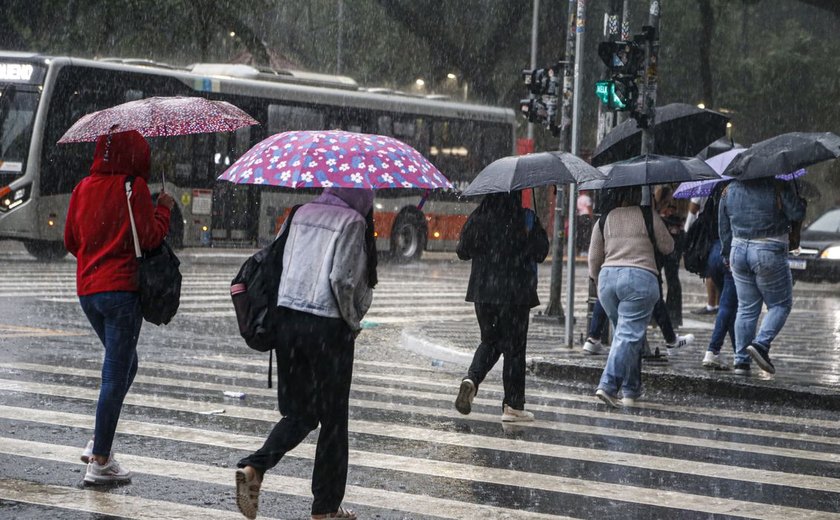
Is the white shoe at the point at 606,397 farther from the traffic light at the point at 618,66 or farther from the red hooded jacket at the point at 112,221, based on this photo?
the red hooded jacket at the point at 112,221

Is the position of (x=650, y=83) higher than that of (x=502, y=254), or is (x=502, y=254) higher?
(x=650, y=83)

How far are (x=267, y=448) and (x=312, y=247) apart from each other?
0.89 m

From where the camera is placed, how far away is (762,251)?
35.3 feet

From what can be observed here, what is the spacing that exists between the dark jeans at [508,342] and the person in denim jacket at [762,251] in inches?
108

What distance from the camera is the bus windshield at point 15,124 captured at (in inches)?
913

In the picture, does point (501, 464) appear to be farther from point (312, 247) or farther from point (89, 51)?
point (89, 51)

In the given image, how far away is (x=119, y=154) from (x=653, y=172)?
4635 mm

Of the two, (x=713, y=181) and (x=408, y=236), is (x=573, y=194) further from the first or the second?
(x=408, y=236)

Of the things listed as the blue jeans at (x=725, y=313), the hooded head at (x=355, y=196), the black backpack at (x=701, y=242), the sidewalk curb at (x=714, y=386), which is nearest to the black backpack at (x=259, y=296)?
the hooded head at (x=355, y=196)

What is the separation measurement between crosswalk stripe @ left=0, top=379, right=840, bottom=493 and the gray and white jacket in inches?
99.9

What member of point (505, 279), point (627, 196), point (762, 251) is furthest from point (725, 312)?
point (505, 279)

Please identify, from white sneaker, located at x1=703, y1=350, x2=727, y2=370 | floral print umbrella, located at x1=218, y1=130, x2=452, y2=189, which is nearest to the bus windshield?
white sneaker, located at x1=703, y1=350, x2=727, y2=370

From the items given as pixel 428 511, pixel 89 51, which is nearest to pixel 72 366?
pixel 428 511

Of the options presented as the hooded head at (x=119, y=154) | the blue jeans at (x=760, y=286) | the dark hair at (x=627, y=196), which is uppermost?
the hooded head at (x=119, y=154)
